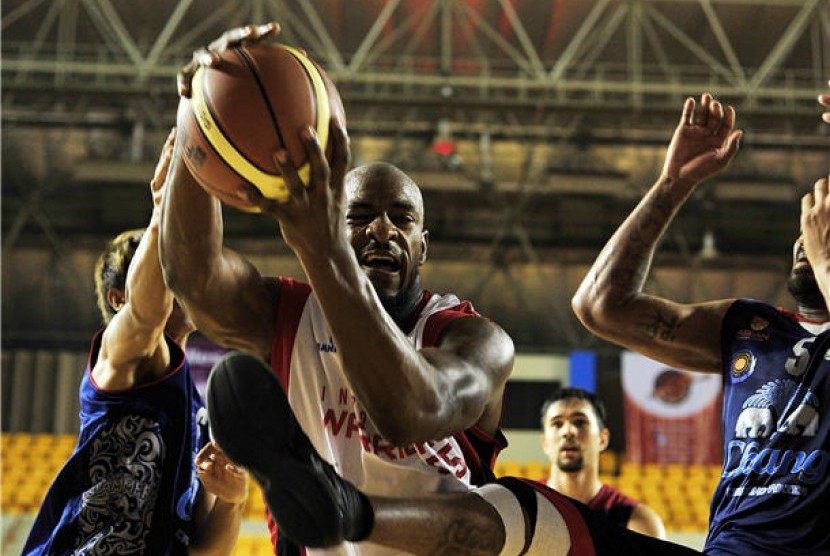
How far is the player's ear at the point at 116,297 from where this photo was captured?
4.08m

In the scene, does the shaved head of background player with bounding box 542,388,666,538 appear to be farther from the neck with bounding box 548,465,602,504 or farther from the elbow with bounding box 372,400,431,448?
the elbow with bounding box 372,400,431,448

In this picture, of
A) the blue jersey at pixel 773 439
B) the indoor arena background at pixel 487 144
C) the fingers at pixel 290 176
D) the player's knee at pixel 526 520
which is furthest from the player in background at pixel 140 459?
the indoor arena background at pixel 487 144

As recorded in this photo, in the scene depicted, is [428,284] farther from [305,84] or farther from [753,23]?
[305,84]

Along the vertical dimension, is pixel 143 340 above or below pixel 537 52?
below

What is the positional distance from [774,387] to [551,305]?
14146 millimetres

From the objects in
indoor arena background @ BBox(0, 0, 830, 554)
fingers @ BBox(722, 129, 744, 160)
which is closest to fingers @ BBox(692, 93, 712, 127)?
fingers @ BBox(722, 129, 744, 160)

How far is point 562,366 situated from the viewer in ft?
50.1

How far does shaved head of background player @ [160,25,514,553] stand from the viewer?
97.8 inches

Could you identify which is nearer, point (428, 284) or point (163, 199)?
point (163, 199)

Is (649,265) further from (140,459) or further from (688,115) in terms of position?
(140,459)

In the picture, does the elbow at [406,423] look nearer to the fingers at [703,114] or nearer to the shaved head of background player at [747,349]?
the shaved head of background player at [747,349]

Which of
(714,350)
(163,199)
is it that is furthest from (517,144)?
(163,199)

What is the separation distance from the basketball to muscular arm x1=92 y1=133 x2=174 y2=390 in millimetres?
876

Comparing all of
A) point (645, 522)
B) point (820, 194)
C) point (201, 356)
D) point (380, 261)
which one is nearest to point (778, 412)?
point (820, 194)
